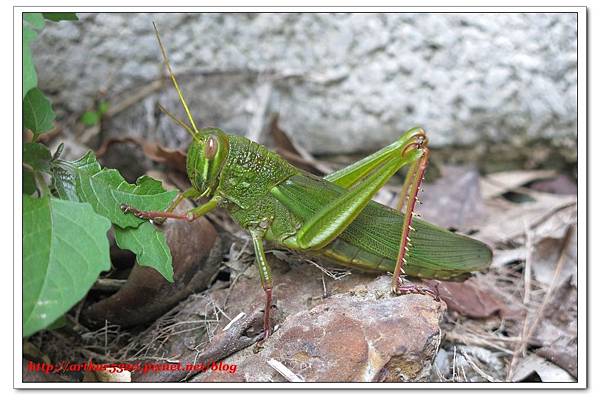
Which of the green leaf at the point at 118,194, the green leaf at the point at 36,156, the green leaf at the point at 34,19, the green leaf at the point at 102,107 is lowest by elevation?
the green leaf at the point at 118,194

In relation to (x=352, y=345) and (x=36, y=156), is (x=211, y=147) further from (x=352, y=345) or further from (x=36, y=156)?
(x=352, y=345)

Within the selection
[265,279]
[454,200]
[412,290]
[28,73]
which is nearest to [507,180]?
[454,200]

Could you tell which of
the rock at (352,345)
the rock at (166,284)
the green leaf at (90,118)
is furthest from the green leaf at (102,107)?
the rock at (352,345)

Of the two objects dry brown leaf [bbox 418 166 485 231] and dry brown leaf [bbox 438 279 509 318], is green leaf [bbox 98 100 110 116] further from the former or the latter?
dry brown leaf [bbox 438 279 509 318]

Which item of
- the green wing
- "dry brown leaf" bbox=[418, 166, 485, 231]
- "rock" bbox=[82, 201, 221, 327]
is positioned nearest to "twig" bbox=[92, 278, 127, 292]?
"rock" bbox=[82, 201, 221, 327]

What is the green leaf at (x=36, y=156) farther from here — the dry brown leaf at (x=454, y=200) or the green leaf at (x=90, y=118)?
the dry brown leaf at (x=454, y=200)
